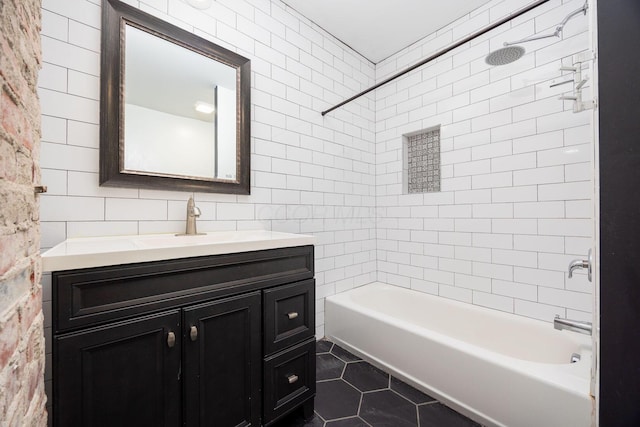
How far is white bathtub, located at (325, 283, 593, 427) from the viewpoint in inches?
48.3

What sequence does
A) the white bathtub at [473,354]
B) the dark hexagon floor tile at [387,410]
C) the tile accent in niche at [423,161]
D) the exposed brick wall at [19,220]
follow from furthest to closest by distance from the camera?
the tile accent in niche at [423,161] < the dark hexagon floor tile at [387,410] < the white bathtub at [473,354] < the exposed brick wall at [19,220]

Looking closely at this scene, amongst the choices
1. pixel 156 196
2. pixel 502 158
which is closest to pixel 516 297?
pixel 502 158

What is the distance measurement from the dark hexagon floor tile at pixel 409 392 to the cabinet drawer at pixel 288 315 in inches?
30.0

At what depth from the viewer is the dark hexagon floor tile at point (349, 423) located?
1.43 metres

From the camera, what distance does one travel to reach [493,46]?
2.07m

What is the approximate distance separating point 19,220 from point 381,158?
2.65 m

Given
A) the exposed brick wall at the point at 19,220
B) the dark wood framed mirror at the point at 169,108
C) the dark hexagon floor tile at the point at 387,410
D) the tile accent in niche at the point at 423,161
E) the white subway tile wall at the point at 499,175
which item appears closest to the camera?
the exposed brick wall at the point at 19,220

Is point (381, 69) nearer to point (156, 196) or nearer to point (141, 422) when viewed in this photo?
point (156, 196)

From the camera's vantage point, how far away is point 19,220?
23.7 inches

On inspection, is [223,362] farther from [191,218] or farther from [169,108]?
[169,108]

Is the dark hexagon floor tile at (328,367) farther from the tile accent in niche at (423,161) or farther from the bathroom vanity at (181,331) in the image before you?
the tile accent in niche at (423,161)

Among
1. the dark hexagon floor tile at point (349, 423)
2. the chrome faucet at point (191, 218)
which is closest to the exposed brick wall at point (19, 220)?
the chrome faucet at point (191, 218)

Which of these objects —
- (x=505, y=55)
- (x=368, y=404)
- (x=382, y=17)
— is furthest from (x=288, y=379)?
(x=382, y=17)

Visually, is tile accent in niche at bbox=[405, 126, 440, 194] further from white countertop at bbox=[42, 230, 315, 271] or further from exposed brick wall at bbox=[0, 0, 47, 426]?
exposed brick wall at bbox=[0, 0, 47, 426]
